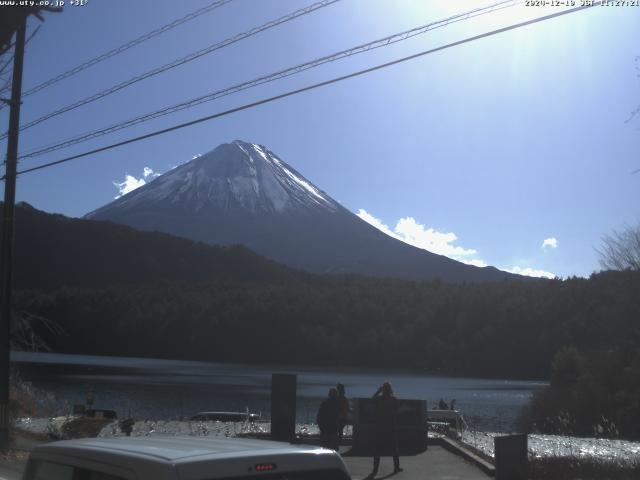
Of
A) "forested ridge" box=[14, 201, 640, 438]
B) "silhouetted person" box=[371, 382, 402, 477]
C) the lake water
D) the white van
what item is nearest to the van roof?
the white van

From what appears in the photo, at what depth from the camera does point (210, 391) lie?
54250mm

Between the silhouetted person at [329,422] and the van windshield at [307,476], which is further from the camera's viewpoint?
the silhouetted person at [329,422]

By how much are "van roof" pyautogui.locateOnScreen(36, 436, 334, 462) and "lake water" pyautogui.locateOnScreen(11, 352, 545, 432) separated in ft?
86.0

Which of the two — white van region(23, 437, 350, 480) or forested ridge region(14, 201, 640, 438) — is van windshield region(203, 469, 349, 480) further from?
forested ridge region(14, 201, 640, 438)

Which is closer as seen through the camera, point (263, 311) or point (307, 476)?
point (307, 476)

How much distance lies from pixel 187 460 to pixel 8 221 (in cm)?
1329

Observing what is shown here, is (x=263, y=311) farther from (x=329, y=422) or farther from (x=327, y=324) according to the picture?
(x=329, y=422)

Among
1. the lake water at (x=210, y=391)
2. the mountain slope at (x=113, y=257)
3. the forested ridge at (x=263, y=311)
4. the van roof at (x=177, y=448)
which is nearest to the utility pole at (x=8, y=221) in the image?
the van roof at (x=177, y=448)

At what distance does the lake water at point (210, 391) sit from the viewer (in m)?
39.0

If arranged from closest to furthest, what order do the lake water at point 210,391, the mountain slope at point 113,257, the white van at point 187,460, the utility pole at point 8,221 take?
1. the white van at point 187,460
2. the utility pole at point 8,221
3. the lake water at point 210,391
4. the mountain slope at point 113,257

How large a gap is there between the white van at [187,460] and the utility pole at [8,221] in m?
12.0

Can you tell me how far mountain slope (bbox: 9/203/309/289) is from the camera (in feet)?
420

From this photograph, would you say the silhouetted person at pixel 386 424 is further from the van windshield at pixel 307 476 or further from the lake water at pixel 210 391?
the lake water at pixel 210 391

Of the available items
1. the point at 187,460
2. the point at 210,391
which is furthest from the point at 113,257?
the point at 187,460
